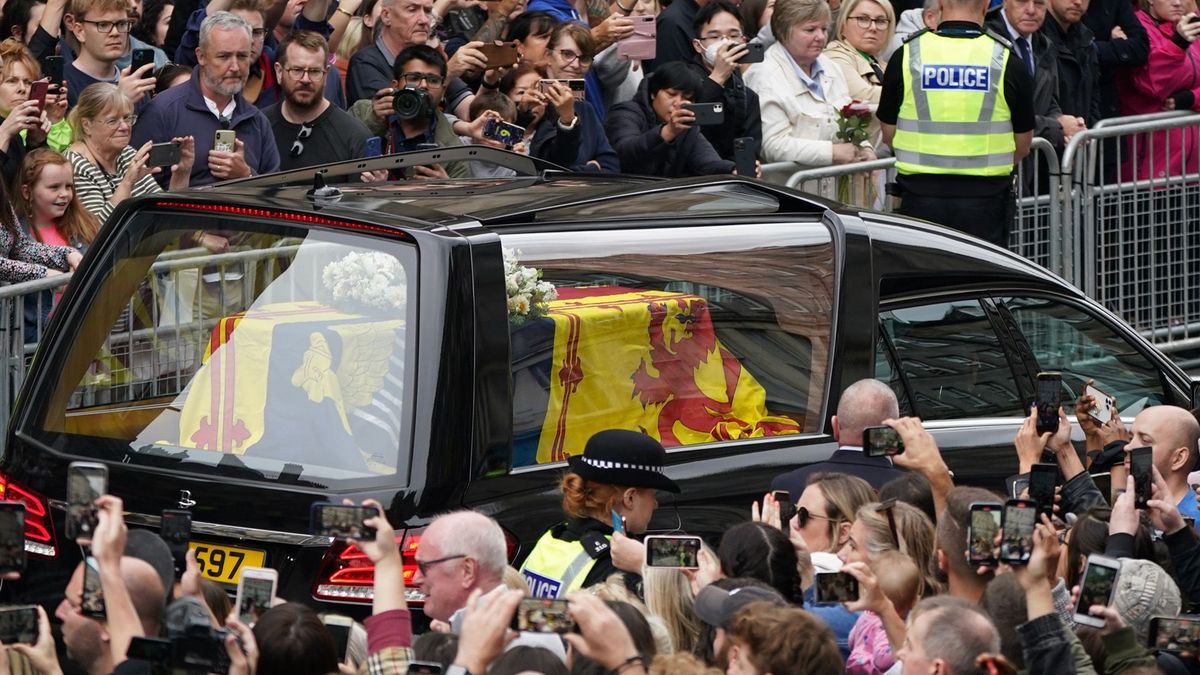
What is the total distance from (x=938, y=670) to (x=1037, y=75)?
9.00 meters

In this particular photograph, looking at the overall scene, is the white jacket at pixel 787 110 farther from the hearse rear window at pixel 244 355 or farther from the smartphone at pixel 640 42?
the hearse rear window at pixel 244 355

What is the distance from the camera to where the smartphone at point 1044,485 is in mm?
6089

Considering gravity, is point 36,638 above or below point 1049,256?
above

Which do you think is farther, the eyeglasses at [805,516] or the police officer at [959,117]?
the police officer at [959,117]

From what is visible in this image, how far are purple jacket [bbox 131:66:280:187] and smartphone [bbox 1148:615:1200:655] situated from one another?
658 cm

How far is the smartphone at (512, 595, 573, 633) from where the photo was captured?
4.54 metres

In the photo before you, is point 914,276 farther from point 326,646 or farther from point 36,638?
point 36,638

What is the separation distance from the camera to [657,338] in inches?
275

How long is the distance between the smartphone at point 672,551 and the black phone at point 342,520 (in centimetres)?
73

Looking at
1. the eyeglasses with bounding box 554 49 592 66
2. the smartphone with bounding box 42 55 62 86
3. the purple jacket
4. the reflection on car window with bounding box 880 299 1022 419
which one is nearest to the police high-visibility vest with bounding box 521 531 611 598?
the reflection on car window with bounding box 880 299 1022 419

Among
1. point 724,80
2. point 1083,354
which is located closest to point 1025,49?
point 724,80

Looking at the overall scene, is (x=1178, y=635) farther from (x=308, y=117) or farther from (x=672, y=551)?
(x=308, y=117)

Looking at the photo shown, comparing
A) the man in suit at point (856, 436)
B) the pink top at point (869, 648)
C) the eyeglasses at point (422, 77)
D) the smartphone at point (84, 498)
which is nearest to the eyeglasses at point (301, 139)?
the eyeglasses at point (422, 77)

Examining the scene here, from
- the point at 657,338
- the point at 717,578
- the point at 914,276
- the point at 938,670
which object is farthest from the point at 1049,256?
the point at 938,670
